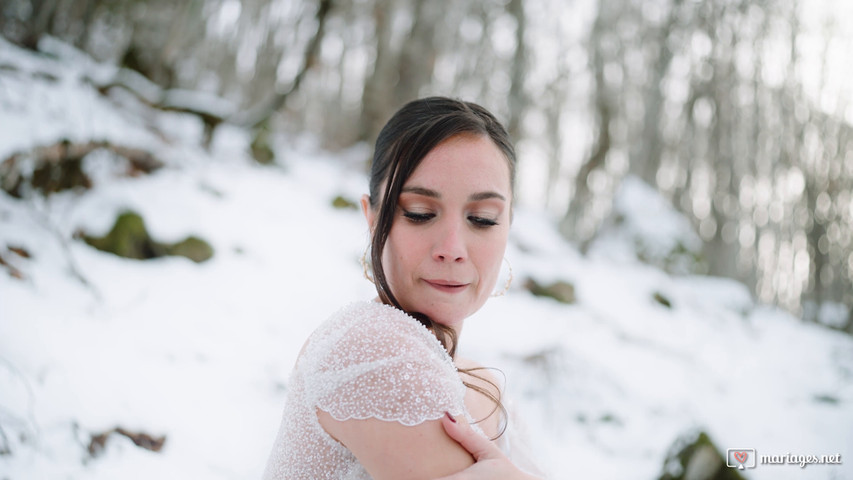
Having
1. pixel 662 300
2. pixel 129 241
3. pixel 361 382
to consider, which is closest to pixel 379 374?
pixel 361 382

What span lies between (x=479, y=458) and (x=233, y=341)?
2.93 m

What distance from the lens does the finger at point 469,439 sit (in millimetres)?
871

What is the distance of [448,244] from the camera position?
42.3 inches

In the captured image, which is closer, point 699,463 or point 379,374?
point 379,374

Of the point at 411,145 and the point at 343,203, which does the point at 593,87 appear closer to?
the point at 343,203

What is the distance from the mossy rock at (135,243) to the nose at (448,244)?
3676 millimetres

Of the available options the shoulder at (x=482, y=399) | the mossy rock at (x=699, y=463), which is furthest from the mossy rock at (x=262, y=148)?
the shoulder at (x=482, y=399)

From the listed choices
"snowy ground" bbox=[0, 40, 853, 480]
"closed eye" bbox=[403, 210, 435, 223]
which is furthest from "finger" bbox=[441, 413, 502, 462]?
"snowy ground" bbox=[0, 40, 853, 480]

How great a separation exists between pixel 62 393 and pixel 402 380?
2.19 meters

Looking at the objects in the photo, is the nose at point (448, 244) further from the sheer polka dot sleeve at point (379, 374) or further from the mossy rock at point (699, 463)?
the mossy rock at point (699, 463)

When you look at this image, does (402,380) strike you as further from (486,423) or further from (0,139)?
(0,139)

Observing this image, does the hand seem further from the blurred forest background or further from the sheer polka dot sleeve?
the blurred forest background

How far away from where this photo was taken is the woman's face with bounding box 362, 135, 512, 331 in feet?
3.54

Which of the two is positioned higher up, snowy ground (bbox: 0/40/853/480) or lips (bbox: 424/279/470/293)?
lips (bbox: 424/279/470/293)
